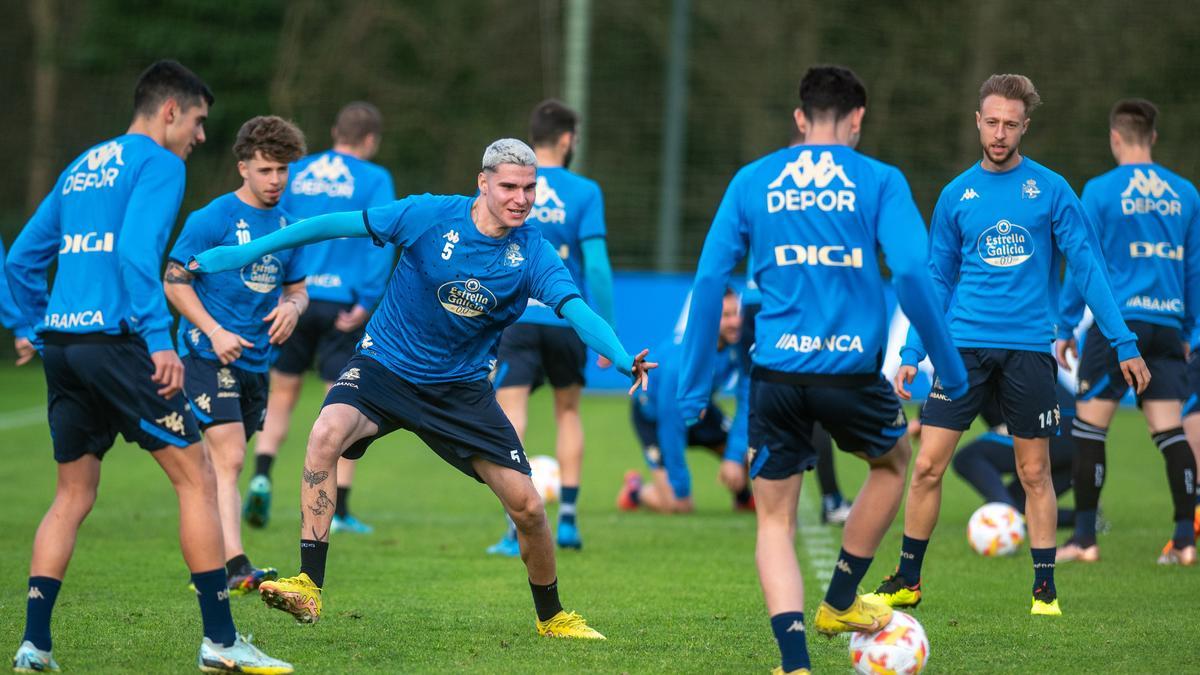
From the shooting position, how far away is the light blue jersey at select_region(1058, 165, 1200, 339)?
316 inches

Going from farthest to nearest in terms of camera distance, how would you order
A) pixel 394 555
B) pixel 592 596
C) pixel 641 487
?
pixel 641 487, pixel 394 555, pixel 592 596

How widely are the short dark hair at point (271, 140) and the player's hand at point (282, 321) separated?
71 cm

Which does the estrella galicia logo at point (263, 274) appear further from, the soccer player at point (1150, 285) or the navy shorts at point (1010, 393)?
the soccer player at point (1150, 285)

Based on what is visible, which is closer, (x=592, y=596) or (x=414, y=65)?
(x=592, y=596)

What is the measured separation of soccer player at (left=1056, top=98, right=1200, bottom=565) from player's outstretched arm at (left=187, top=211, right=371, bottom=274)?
417cm

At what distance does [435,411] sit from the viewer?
5.86 metres

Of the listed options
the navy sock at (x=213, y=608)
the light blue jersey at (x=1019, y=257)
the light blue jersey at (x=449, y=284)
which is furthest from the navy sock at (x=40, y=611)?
the light blue jersey at (x=1019, y=257)

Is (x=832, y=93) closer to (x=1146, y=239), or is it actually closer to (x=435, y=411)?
(x=435, y=411)

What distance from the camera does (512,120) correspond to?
25.0 metres

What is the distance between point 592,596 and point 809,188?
278 cm

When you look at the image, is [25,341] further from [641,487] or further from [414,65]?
[414,65]

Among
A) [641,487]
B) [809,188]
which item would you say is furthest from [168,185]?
[641,487]

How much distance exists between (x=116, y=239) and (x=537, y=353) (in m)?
3.67

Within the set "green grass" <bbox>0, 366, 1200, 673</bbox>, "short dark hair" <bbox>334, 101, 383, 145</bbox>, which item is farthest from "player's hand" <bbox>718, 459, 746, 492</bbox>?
"short dark hair" <bbox>334, 101, 383, 145</bbox>
